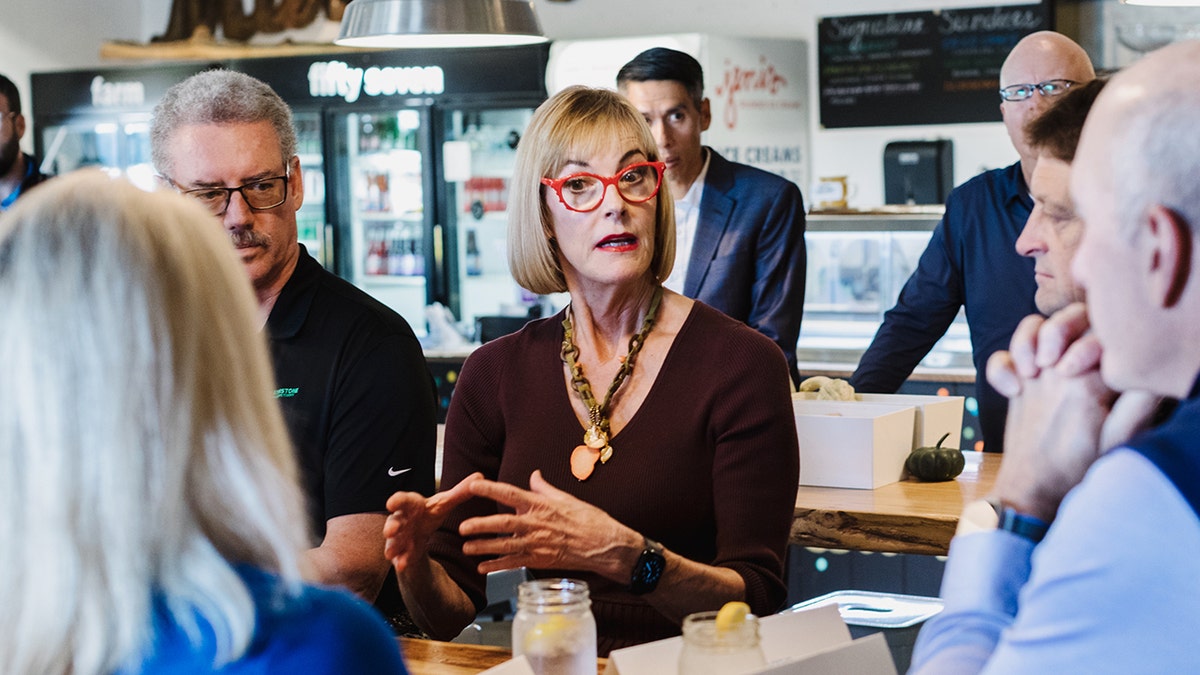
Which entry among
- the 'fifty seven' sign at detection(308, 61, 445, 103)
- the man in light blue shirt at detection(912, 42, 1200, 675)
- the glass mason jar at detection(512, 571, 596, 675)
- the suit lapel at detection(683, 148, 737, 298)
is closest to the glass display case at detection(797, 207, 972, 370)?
the suit lapel at detection(683, 148, 737, 298)

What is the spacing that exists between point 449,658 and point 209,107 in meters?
1.16

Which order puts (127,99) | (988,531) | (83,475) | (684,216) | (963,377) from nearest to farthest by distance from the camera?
(83,475)
(988,531)
(684,216)
(963,377)
(127,99)

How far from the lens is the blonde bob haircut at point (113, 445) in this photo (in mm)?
935

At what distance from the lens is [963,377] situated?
5.34 m

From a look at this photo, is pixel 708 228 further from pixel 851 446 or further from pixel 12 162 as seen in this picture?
pixel 12 162

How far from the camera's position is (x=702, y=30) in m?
7.93

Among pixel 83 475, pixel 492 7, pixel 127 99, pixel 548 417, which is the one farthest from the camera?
pixel 127 99

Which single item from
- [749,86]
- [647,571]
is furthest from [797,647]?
[749,86]

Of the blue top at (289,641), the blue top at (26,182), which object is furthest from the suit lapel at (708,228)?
the blue top at (289,641)

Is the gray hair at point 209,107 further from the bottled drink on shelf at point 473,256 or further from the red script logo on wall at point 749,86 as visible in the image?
the bottled drink on shelf at point 473,256

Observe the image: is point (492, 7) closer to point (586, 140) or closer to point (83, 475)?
point (586, 140)

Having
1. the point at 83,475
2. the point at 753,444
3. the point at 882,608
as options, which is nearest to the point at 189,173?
the point at 753,444

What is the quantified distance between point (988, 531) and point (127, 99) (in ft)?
25.0

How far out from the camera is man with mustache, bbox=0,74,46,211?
17.0 ft
